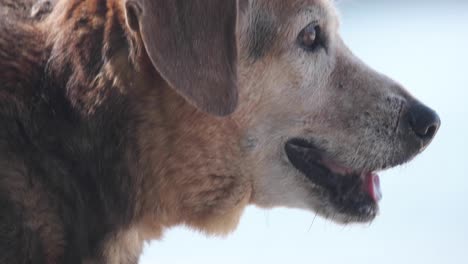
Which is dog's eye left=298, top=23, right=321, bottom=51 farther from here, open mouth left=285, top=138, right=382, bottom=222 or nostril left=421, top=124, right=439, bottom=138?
nostril left=421, top=124, right=439, bottom=138

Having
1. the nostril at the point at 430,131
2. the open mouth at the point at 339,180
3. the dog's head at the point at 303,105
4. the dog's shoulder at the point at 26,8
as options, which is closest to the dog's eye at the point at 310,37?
the dog's head at the point at 303,105

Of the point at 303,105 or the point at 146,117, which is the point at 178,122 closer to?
the point at 146,117

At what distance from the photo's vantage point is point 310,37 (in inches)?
121

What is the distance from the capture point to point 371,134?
10.2ft

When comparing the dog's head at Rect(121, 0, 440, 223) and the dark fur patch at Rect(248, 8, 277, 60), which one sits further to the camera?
the dark fur patch at Rect(248, 8, 277, 60)

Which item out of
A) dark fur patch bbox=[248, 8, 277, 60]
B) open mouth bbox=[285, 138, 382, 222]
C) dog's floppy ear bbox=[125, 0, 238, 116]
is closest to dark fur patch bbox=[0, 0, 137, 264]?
dog's floppy ear bbox=[125, 0, 238, 116]

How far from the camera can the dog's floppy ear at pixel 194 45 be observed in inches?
104

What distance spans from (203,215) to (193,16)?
636 mm

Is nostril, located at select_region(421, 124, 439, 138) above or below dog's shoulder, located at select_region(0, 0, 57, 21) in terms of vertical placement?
below

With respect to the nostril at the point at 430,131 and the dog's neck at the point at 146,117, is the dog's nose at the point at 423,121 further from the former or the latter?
the dog's neck at the point at 146,117

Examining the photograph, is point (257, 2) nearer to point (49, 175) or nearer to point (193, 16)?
point (193, 16)

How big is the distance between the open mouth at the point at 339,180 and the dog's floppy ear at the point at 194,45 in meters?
0.39

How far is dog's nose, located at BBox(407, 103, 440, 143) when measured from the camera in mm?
3141

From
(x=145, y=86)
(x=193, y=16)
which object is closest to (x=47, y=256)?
(x=145, y=86)
